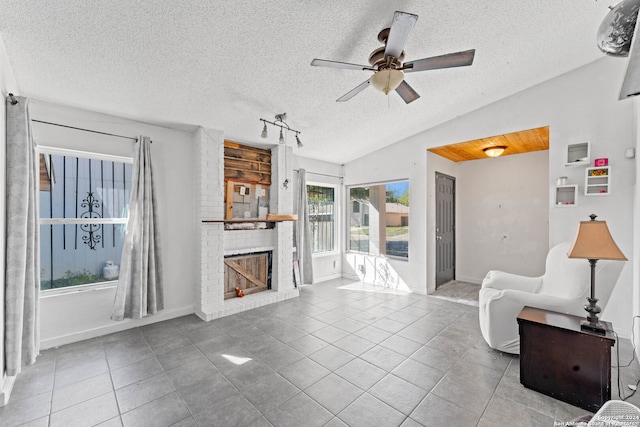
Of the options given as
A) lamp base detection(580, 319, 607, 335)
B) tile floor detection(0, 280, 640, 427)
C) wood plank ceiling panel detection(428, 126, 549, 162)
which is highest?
wood plank ceiling panel detection(428, 126, 549, 162)

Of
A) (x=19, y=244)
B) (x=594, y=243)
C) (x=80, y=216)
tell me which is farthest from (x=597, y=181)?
→ (x=80, y=216)

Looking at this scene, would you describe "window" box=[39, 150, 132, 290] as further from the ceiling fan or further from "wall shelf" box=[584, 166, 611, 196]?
"wall shelf" box=[584, 166, 611, 196]

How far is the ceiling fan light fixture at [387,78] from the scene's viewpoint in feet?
6.66

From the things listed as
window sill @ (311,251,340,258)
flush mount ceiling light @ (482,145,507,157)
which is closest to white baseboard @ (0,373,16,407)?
window sill @ (311,251,340,258)

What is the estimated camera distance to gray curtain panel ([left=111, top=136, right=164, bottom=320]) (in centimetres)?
322

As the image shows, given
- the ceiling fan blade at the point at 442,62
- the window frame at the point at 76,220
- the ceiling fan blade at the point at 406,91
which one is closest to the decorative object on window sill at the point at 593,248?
the ceiling fan blade at the point at 442,62

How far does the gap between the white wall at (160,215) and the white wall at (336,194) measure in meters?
2.00

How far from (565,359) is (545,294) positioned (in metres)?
0.92

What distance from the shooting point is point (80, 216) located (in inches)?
124

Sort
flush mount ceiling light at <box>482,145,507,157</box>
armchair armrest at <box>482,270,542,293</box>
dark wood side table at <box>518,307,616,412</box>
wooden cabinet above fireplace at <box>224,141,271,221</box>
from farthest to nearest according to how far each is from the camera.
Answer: flush mount ceiling light at <box>482,145,507,157</box>
wooden cabinet above fireplace at <box>224,141,271,221</box>
armchair armrest at <box>482,270,542,293</box>
dark wood side table at <box>518,307,616,412</box>

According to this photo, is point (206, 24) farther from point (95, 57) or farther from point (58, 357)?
point (58, 357)

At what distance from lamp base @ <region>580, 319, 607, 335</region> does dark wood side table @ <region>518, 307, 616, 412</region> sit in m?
0.03

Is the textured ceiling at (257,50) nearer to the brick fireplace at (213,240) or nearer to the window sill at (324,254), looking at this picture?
the brick fireplace at (213,240)

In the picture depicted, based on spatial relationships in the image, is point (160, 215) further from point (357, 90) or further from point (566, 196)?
point (566, 196)
